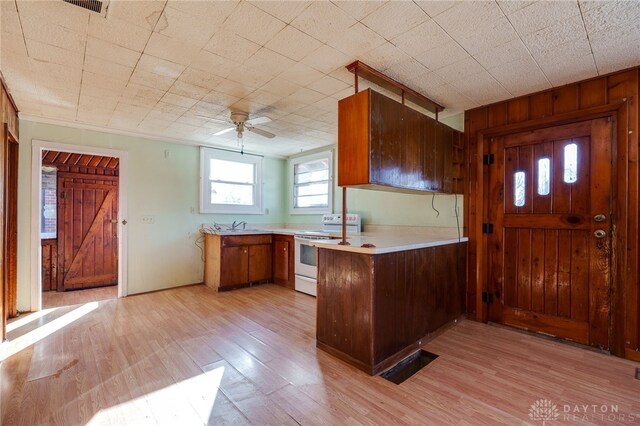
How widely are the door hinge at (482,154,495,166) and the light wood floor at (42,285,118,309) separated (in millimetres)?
5210

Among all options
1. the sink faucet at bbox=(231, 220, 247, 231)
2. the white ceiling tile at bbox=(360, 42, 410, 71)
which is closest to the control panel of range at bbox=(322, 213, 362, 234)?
the sink faucet at bbox=(231, 220, 247, 231)

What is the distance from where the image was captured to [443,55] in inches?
87.8

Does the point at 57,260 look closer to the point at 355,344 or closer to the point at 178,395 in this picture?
the point at 178,395

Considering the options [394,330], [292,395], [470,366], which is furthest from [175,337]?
[470,366]

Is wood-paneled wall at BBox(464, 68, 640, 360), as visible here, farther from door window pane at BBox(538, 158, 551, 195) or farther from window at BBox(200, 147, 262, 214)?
window at BBox(200, 147, 262, 214)

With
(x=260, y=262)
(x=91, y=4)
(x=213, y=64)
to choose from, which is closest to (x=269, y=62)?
(x=213, y=64)

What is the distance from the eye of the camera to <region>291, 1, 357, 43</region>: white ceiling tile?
5.65ft

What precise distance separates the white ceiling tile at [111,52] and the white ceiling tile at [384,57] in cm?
173

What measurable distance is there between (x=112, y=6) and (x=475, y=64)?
2.53 metres

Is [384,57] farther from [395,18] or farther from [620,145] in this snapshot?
[620,145]

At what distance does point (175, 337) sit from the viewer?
9.28 ft

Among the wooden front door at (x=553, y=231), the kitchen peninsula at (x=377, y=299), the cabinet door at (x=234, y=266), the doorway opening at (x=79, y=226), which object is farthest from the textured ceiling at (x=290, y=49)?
the cabinet door at (x=234, y=266)

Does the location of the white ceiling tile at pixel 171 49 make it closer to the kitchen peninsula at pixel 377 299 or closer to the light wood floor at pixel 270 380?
the kitchen peninsula at pixel 377 299

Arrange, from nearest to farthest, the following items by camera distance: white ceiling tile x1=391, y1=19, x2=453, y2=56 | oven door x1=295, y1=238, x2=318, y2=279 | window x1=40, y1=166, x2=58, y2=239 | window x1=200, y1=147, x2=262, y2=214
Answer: white ceiling tile x1=391, y1=19, x2=453, y2=56, oven door x1=295, y1=238, x2=318, y2=279, window x1=40, y1=166, x2=58, y2=239, window x1=200, y1=147, x2=262, y2=214
